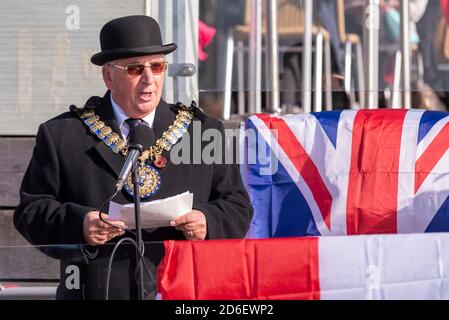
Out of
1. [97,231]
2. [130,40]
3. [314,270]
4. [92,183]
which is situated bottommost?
[314,270]

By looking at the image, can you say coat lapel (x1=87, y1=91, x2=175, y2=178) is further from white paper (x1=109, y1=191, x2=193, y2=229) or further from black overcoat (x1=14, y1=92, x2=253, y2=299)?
white paper (x1=109, y1=191, x2=193, y2=229)

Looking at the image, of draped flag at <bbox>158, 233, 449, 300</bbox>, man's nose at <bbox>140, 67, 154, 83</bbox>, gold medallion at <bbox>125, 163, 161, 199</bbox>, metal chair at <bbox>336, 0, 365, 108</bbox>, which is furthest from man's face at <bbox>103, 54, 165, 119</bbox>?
metal chair at <bbox>336, 0, 365, 108</bbox>

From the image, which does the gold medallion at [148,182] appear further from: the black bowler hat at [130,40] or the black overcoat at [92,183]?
the black bowler hat at [130,40]

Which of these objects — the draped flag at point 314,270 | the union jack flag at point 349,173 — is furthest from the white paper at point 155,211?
the union jack flag at point 349,173

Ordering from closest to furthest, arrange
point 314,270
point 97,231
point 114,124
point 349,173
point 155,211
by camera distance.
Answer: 1. point 314,270
2. point 155,211
3. point 97,231
4. point 114,124
5. point 349,173

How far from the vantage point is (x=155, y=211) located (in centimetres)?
414

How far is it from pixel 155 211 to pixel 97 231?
0.84 ft

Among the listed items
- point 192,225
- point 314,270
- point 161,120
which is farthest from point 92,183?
point 314,270

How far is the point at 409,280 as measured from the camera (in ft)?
13.0

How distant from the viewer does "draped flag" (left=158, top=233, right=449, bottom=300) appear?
13.0 feet

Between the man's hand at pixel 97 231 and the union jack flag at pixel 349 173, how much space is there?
3.11ft

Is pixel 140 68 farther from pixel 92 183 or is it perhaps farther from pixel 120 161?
pixel 92 183

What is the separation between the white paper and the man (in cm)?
21
